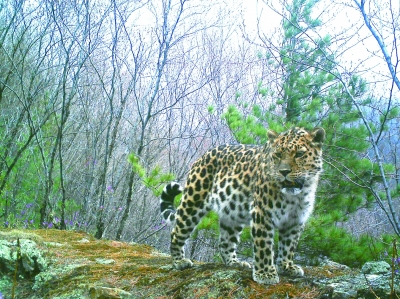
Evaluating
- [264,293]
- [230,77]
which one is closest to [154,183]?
[264,293]

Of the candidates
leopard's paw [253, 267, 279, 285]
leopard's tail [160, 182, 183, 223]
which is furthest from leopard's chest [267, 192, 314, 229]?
leopard's tail [160, 182, 183, 223]

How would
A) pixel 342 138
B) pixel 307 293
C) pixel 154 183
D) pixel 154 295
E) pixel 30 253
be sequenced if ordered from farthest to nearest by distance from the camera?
pixel 342 138 < pixel 154 183 < pixel 30 253 < pixel 154 295 < pixel 307 293

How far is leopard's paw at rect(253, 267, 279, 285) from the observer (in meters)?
4.21

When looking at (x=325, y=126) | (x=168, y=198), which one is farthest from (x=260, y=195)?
(x=325, y=126)

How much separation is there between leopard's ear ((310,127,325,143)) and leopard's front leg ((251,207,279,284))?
930mm

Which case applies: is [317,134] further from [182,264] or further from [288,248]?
[182,264]

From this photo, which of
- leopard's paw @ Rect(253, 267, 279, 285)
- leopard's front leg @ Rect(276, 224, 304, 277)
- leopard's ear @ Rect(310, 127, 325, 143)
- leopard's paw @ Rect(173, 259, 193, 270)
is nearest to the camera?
leopard's paw @ Rect(253, 267, 279, 285)

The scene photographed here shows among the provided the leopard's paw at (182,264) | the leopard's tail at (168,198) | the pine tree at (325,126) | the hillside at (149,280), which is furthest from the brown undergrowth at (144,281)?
the pine tree at (325,126)

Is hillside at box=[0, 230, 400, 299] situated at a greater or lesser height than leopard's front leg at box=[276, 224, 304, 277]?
lesser

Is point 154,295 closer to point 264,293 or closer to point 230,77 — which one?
point 264,293

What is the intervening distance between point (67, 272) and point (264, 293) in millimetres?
2331

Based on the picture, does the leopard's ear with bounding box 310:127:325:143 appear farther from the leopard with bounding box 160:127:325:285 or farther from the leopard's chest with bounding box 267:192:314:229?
the leopard's chest with bounding box 267:192:314:229

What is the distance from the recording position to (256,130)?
752 cm

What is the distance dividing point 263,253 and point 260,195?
1.91 feet
